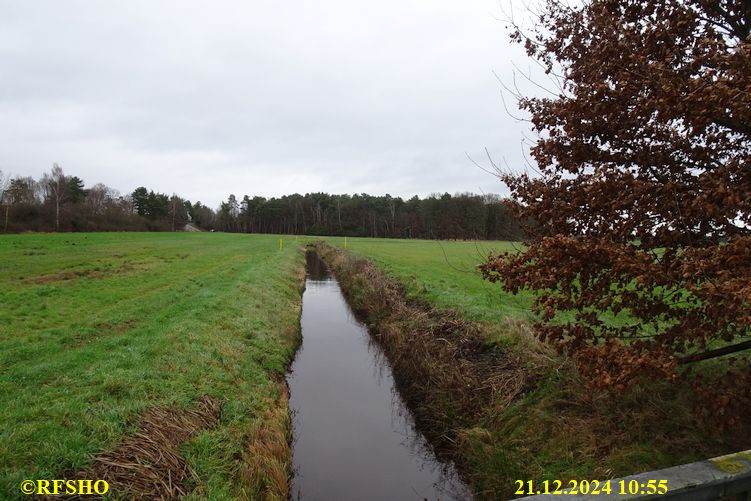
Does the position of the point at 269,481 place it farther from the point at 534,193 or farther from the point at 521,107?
the point at 521,107

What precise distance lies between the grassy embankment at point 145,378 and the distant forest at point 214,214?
65991 mm

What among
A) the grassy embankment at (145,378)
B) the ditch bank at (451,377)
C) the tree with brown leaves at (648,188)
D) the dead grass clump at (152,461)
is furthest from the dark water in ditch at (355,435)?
the tree with brown leaves at (648,188)

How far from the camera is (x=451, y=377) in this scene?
29.6 ft

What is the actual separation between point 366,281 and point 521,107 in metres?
16.2

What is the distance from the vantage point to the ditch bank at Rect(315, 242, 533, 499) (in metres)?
7.61

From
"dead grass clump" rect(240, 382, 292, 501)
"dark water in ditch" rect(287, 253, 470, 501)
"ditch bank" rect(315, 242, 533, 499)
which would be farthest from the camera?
"ditch bank" rect(315, 242, 533, 499)

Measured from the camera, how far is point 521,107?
592cm

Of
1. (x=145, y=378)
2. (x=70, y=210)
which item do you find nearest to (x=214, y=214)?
(x=70, y=210)

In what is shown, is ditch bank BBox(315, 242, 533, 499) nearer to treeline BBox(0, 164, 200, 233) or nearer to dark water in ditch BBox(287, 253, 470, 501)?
dark water in ditch BBox(287, 253, 470, 501)

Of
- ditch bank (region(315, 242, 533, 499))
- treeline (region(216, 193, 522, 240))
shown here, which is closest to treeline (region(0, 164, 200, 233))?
treeline (region(216, 193, 522, 240))

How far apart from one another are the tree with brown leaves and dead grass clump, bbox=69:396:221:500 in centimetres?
479

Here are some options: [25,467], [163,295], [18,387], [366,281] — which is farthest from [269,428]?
[366,281]

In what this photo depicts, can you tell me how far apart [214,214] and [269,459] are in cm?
15480

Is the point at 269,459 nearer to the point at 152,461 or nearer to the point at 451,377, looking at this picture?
the point at 152,461
